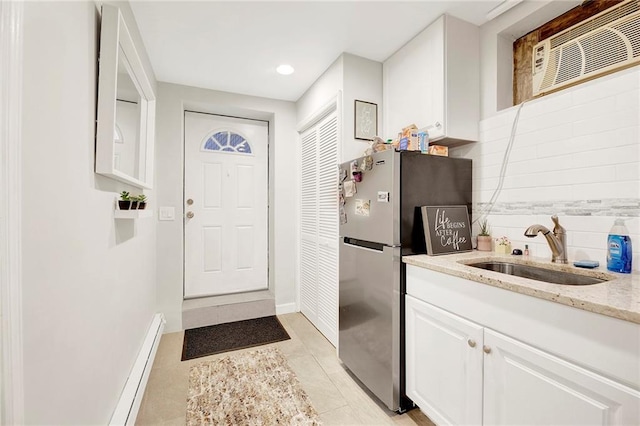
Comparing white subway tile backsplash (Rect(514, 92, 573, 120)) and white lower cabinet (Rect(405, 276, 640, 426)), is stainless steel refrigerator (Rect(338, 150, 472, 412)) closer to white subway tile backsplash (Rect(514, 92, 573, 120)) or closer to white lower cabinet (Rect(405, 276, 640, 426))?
Answer: white lower cabinet (Rect(405, 276, 640, 426))

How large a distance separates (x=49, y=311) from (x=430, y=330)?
1476mm

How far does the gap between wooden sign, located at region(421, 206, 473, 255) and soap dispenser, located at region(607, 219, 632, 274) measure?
624 mm

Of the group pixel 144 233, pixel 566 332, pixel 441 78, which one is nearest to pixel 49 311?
pixel 144 233

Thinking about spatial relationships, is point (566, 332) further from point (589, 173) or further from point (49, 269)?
point (49, 269)

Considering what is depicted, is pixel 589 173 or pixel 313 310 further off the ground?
pixel 589 173

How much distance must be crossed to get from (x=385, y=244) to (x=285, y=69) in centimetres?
172

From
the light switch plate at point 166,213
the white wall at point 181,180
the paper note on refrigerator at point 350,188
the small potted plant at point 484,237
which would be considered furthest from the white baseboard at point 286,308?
the small potted plant at point 484,237

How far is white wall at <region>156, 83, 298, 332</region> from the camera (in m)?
2.60

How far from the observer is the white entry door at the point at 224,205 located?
2947 millimetres

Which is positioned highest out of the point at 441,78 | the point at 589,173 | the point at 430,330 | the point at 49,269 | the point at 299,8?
the point at 299,8

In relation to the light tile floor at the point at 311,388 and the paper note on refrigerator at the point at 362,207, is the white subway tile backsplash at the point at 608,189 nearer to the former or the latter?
the paper note on refrigerator at the point at 362,207

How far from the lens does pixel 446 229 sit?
163 centimetres

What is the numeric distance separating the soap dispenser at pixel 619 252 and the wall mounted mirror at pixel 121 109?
2.14 m

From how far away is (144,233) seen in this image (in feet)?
6.80
